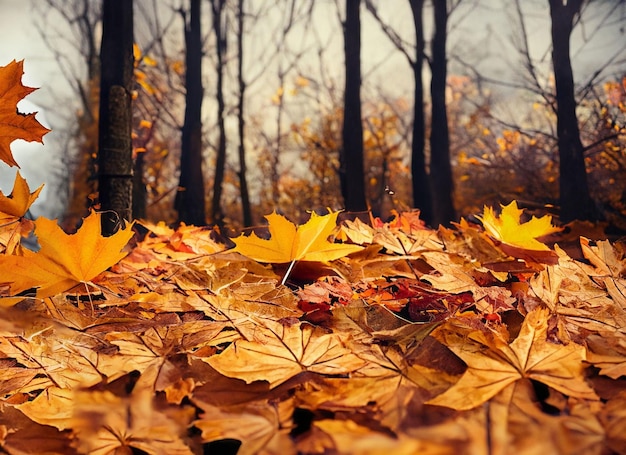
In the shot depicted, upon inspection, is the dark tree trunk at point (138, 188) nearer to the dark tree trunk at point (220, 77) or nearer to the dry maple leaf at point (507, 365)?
the dark tree trunk at point (220, 77)

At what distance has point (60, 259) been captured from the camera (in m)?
0.48

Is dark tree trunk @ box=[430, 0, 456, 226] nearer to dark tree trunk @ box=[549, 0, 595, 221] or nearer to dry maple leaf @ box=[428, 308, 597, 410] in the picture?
dark tree trunk @ box=[549, 0, 595, 221]

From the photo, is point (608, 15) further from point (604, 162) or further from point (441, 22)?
point (441, 22)

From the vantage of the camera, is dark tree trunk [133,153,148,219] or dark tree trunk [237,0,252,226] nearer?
dark tree trunk [133,153,148,219]

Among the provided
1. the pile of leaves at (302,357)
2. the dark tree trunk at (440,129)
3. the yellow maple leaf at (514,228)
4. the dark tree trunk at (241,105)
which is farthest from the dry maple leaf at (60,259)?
the dark tree trunk at (241,105)

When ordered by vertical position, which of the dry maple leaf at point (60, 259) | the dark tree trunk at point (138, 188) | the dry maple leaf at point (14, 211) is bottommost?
the dry maple leaf at point (60, 259)

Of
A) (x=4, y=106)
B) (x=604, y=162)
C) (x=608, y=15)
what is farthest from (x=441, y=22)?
(x=4, y=106)

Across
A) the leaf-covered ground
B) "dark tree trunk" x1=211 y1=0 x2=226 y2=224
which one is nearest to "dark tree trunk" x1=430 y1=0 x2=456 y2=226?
"dark tree trunk" x1=211 y1=0 x2=226 y2=224

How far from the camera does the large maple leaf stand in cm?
55

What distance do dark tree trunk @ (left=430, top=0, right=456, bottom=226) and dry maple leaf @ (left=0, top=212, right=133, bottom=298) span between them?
6.56 meters

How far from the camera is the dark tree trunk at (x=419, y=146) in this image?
7182 mm

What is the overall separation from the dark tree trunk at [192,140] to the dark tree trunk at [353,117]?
2.61 m

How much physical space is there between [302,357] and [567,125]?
14.8 ft

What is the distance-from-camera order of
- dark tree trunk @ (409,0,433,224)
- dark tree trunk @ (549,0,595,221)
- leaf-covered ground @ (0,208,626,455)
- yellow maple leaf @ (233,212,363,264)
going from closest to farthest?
leaf-covered ground @ (0,208,626,455) → yellow maple leaf @ (233,212,363,264) → dark tree trunk @ (549,0,595,221) → dark tree trunk @ (409,0,433,224)
